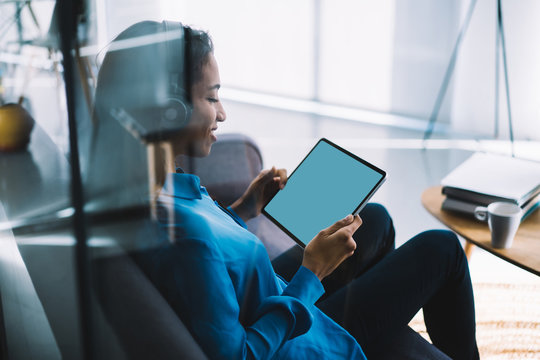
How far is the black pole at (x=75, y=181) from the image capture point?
0.42m

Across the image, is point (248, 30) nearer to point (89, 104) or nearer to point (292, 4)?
point (292, 4)

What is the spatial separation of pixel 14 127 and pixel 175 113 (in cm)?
22

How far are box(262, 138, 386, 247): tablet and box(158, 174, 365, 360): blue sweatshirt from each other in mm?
137

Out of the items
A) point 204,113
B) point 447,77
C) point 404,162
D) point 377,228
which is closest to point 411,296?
point 377,228

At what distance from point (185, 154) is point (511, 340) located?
106 centimetres

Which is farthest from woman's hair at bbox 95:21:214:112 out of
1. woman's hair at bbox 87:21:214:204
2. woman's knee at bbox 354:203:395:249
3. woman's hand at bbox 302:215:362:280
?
woman's knee at bbox 354:203:395:249

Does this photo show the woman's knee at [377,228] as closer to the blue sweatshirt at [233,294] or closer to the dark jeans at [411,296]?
the dark jeans at [411,296]

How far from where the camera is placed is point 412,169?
8.71ft

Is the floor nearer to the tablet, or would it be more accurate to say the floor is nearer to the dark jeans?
the dark jeans

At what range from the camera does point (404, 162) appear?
275 cm

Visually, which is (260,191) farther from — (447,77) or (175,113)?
(447,77)

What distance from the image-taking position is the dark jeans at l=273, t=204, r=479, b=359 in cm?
→ 98

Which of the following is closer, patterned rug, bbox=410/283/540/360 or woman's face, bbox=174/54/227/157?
woman's face, bbox=174/54/227/157

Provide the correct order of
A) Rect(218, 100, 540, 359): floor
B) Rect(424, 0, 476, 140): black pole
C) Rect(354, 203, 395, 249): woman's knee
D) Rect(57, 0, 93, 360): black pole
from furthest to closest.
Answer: Rect(424, 0, 476, 140): black pole
Rect(218, 100, 540, 359): floor
Rect(354, 203, 395, 249): woman's knee
Rect(57, 0, 93, 360): black pole
